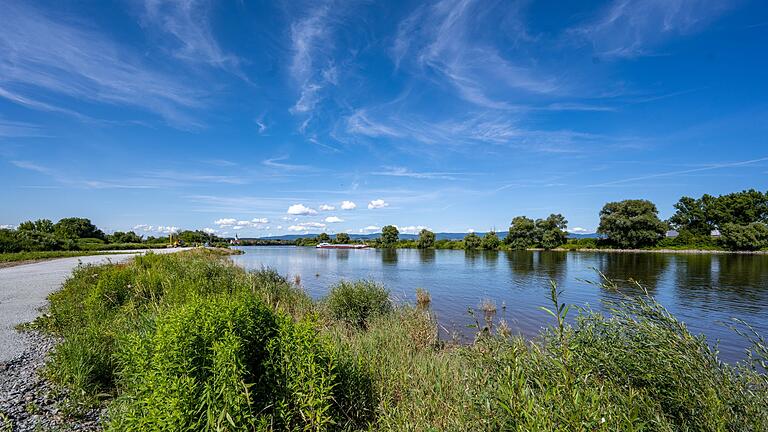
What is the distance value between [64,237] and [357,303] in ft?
189

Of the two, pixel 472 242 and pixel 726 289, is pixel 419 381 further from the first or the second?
pixel 472 242

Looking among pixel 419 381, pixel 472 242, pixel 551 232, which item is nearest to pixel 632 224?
pixel 551 232

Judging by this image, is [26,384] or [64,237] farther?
[64,237]

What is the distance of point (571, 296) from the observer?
24219mm

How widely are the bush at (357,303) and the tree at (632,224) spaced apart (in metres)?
90.5

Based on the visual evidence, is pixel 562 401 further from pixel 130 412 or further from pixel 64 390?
pixel 64 390

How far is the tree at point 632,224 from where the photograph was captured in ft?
279

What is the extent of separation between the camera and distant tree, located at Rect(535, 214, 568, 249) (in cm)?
9962

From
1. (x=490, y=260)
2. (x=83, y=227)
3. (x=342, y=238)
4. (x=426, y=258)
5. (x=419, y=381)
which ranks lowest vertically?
(x=426, y=258)

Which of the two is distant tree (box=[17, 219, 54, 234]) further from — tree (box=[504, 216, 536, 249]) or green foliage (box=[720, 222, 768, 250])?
green foliage (box=[720, 222, 768, 250])

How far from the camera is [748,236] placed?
71.4 m

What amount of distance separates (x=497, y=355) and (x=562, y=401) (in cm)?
137

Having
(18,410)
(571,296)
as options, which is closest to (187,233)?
(571,296)

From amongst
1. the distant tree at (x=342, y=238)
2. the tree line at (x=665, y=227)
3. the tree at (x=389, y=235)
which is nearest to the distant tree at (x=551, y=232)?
the tree line at (x=665, y=227)
